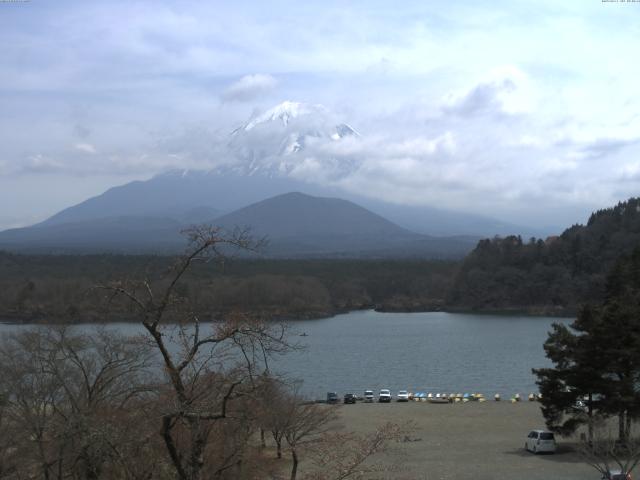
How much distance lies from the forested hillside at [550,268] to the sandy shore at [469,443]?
39.7 meters

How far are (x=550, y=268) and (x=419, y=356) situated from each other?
1235 inches

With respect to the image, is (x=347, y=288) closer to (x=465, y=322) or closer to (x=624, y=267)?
(x=465, y=322)

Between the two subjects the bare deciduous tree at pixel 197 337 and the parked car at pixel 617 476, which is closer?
the bare deciduous tree at pixel 197 337

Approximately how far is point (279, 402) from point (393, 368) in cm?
2023

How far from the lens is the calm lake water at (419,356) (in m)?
28.5

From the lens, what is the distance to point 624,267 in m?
26.4

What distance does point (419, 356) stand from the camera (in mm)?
36281

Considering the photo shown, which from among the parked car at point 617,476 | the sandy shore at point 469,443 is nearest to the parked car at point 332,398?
the sandy shore at point 469,443

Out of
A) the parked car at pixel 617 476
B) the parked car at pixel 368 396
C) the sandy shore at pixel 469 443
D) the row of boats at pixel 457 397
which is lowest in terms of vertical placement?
the parked car at pixel 368 396

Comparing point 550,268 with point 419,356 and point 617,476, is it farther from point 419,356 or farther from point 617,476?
point 617,476

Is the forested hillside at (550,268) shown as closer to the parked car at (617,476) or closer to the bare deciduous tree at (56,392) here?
the parked car at (617,476)

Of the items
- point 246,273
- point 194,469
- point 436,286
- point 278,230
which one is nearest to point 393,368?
point 194,469

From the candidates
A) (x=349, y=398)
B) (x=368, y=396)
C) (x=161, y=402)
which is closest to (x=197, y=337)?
(x=161, y=402)

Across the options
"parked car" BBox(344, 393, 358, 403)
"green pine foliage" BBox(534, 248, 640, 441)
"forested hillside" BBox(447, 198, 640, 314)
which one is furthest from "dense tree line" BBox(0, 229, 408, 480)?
"forested hillside" BBox(447, 198, 640, 314)
